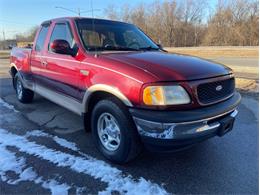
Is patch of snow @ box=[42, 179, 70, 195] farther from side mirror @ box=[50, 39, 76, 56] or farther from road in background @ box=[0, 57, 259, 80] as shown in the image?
road in background @ box=[0, 57, 259, 80]

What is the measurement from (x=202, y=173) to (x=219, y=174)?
198 mm

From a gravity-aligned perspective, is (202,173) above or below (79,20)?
below

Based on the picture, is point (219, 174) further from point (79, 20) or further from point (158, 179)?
point (79, 20)

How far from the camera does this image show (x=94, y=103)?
11.7 ft

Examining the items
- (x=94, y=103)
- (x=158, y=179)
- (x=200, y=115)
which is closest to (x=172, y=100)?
(x=200, y=115)

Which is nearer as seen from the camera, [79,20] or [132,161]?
[132,161]

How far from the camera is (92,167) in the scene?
10.5 feet

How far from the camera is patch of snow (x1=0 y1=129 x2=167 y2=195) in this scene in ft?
9.06

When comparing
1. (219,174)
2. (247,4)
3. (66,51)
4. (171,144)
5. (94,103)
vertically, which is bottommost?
(219,174)

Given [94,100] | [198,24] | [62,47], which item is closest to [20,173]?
[94,100]

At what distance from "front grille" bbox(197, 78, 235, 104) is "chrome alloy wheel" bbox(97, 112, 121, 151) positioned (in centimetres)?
108

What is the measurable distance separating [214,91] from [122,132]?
3.93 feet

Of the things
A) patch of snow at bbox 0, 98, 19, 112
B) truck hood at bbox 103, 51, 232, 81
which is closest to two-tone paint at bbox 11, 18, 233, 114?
truck hood at bbox 103, 51, 232, 81

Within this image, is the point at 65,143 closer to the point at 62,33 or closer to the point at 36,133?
the point at 36,133
